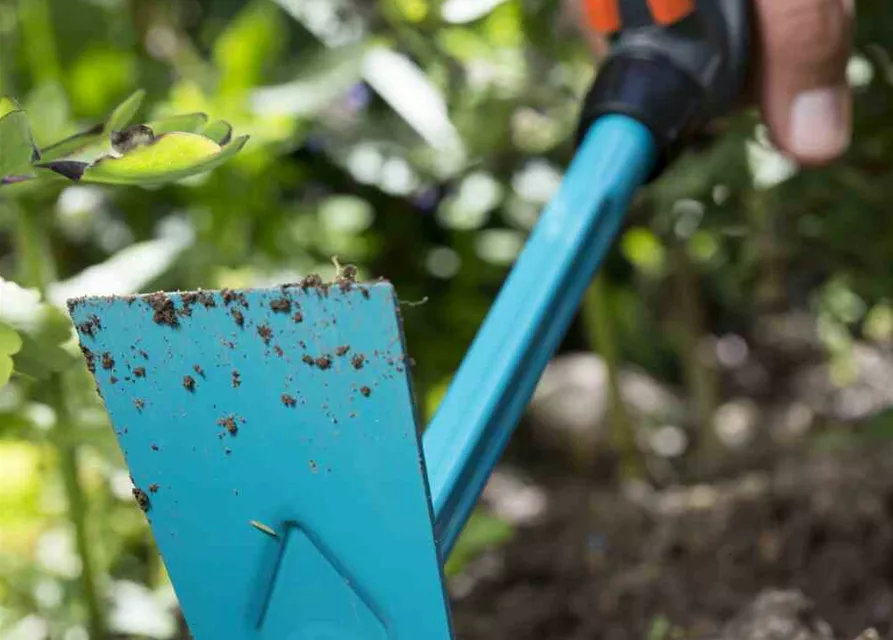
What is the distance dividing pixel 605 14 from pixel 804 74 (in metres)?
0.17

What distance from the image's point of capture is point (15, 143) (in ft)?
1.75

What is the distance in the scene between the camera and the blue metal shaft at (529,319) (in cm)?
64

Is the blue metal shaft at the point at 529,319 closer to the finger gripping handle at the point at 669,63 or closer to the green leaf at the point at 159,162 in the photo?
the finger gripping handle at the point at 669,63

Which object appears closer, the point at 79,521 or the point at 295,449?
the point at 295,449

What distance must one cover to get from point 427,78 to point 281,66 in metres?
0.25

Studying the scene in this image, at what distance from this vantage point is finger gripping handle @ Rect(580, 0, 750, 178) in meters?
0.84

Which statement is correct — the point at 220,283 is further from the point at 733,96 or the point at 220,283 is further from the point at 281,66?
the point at 733,96

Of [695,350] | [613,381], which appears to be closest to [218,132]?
[613,381]

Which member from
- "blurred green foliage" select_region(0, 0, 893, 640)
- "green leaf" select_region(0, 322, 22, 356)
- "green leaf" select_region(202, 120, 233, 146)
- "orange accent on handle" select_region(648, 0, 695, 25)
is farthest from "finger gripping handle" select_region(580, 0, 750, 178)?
"green leaf" select_region(0, 322, 22, 356)

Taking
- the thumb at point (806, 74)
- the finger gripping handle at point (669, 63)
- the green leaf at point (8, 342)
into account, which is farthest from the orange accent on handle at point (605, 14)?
the green leaf at point (8, 342)

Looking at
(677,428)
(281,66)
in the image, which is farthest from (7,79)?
(677,428)

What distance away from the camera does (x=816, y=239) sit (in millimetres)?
1269

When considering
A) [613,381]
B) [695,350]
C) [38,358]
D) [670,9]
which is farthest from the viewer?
[695,350]

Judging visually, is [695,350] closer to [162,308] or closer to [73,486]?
[73,486]
